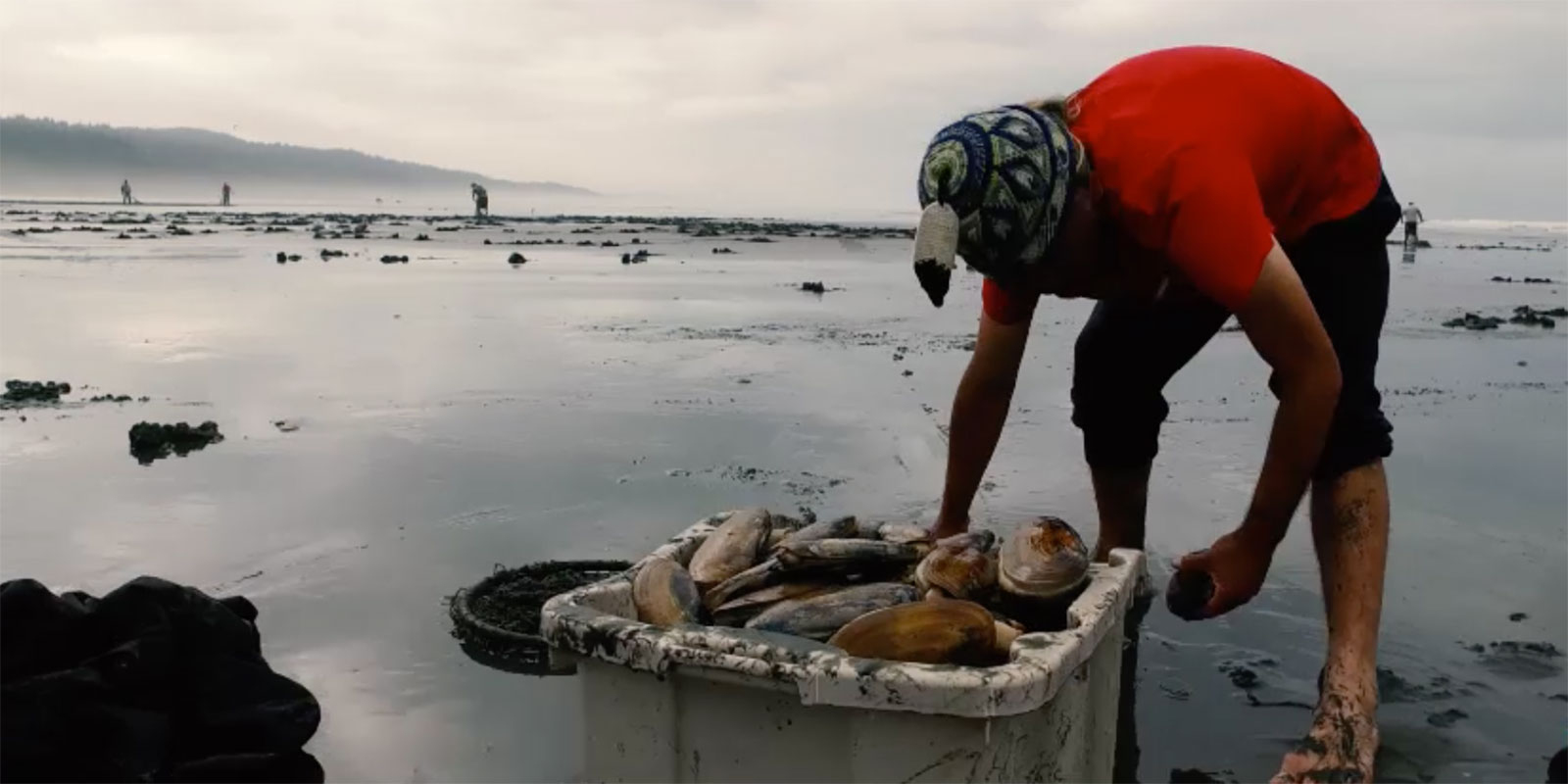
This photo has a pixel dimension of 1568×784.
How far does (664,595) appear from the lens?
2488 millimetres

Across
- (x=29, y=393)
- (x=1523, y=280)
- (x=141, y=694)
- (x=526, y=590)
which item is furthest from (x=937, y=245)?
(x=1523, y=280)

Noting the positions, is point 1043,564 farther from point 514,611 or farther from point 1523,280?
point 1523,280

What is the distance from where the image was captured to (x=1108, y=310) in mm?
3602

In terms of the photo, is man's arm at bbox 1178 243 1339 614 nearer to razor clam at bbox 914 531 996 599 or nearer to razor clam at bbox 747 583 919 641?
razor clam at bbox 914 531 996 599

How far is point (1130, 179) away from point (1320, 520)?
1256 mm

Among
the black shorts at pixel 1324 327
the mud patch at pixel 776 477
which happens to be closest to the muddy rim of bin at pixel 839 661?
the black shorts at pixel 1324 327

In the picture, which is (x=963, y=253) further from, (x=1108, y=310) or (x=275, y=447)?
(x=275, y=447)

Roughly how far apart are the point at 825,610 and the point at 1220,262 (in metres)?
1.07

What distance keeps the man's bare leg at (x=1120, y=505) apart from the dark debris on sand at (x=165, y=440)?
4.84 metres

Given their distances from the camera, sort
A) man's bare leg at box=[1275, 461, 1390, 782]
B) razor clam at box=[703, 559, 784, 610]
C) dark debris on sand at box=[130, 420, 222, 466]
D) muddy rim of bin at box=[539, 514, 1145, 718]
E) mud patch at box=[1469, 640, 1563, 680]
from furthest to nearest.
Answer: dark debris on sand at box=[130, 420, 222, 466], mud patch at box=[1469, 640, 1563, 680], man's bare leg at box=[1275, 461, 1390, 782], razor clam at box=[703, 559, 784, 610], muddy rim of bin at box=[539, 514, 1145, 718]

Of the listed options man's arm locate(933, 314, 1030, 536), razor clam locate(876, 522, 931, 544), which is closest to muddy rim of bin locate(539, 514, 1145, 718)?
razor clam locate(876, 522, 931, 544)

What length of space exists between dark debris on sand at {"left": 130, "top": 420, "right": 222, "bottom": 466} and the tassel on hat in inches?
203

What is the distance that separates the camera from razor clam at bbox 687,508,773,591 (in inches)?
107

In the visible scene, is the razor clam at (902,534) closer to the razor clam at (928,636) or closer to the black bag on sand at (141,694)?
the razor clam at (928,636)
